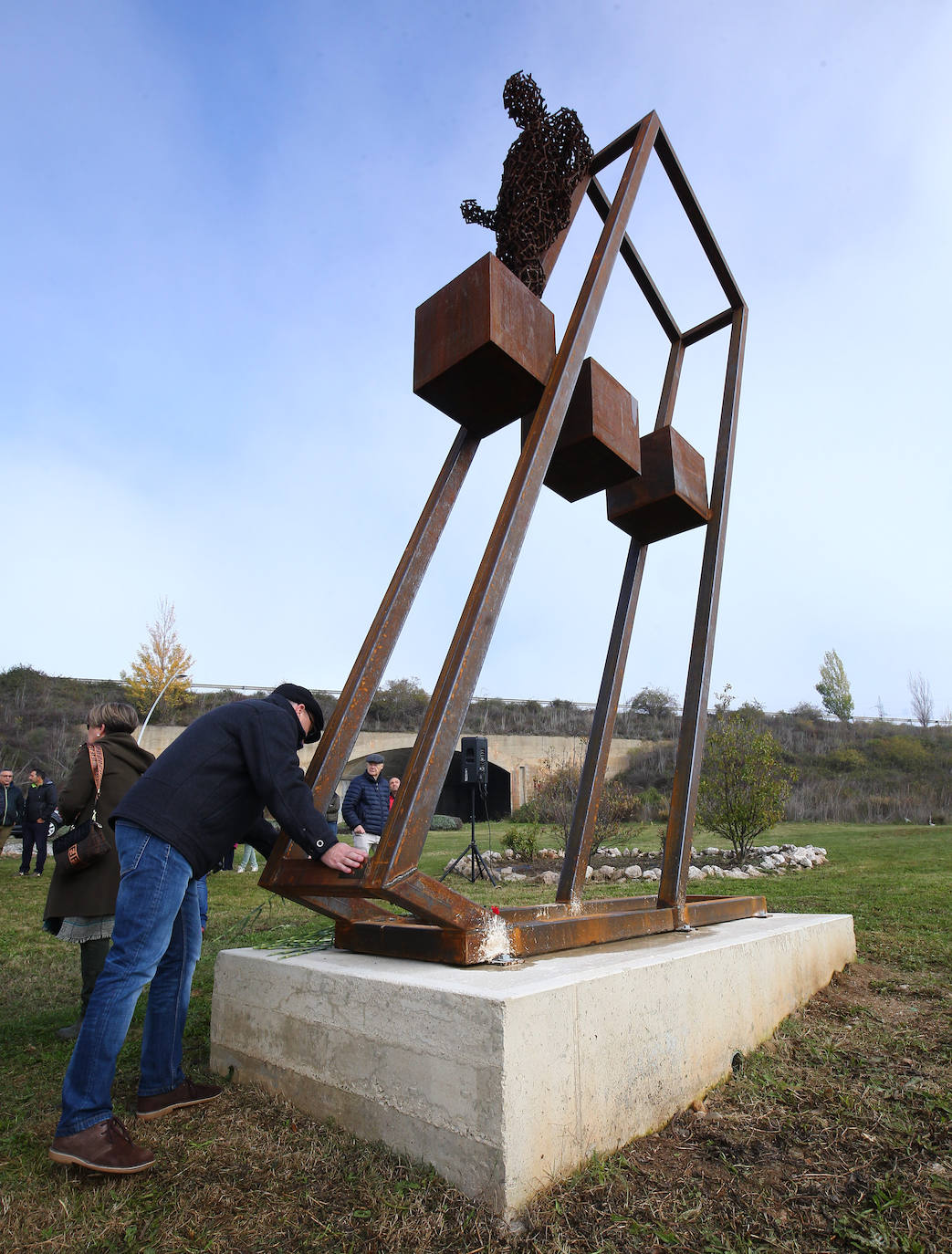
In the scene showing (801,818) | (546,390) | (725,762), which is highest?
(546,390)

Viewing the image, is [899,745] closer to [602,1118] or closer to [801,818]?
[801,818]

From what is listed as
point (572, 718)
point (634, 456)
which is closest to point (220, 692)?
point (572, 718)

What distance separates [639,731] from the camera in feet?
124

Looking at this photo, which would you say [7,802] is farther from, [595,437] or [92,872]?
[595,437]

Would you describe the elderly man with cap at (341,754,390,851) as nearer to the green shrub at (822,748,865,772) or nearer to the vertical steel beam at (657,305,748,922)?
the vertical steel beam at (657,305,748,922)

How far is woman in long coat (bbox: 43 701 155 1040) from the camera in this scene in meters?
3.21

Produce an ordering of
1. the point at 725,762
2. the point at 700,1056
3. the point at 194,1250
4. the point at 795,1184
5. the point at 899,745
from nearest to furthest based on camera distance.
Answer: the point at 194,1250
the point at 795,1184
the point at 700,1056
the point at 725,762
the point at 899,745

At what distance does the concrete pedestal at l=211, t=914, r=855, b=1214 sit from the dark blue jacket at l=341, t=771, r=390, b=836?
19.8ft

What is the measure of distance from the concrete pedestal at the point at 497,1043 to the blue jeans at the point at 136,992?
0.21 metres

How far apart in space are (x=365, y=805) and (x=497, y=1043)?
725 centimetres

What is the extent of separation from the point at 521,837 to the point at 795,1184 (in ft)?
38.0

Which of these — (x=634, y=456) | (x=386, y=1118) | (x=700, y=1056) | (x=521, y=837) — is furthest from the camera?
(x=521, y=837)

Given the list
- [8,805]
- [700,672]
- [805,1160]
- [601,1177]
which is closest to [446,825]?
[8,805]

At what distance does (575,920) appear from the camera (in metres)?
→ 2.49
